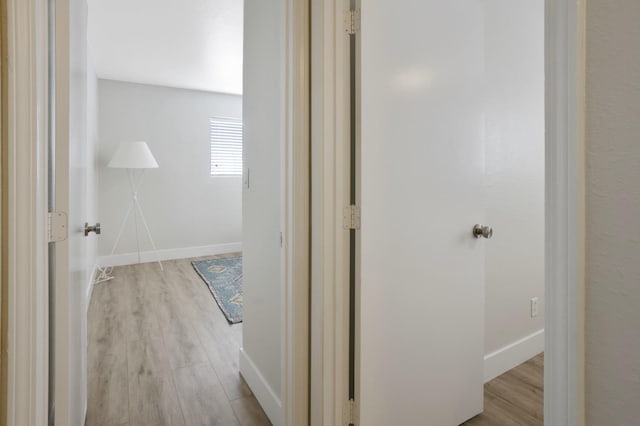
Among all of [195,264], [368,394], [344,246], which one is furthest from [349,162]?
[195,264]

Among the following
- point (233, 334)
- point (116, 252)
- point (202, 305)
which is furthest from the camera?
point (116, 252)

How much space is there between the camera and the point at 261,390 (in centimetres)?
185

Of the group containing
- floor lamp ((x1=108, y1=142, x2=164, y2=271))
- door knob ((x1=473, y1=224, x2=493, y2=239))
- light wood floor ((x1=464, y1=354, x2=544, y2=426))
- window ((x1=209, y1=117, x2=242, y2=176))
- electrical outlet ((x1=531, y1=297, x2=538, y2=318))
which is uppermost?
window ((x1=209, y1=117, x2=242, y2=176))

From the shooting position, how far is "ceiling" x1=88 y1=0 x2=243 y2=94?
8.86 ft

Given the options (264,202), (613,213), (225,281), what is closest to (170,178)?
(225,281)

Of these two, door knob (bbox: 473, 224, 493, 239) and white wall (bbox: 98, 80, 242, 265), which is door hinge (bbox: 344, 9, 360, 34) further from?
white wall (bbox: 98, 80, 242, 265)

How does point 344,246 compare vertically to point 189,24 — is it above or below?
below

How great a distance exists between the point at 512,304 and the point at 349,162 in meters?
1.65

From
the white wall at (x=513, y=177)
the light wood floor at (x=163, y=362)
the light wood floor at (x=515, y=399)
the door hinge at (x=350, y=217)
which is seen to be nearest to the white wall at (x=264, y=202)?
the light wood floor at (x=163, y=362)

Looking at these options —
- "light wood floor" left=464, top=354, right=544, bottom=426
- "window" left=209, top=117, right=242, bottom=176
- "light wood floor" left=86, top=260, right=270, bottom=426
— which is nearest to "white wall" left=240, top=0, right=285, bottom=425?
"light wood floor" left=86, top=260, right=270, bottom=426

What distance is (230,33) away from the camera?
3150 mm

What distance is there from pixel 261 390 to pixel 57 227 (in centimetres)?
133

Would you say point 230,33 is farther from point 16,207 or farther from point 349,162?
point 16,207

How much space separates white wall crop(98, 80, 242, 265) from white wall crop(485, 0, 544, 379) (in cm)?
424
